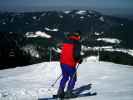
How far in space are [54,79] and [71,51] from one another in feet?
16.1

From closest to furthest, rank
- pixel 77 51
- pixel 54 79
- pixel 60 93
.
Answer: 1. pixel 77 51
2. pixel 60 93
3. pixel 54 79

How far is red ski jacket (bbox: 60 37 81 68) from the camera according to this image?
9094mm

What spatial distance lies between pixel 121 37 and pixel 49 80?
174 metres

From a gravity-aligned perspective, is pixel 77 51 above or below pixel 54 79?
above

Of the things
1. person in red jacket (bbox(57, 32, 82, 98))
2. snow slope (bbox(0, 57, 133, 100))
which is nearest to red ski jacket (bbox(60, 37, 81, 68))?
person in red jacket (bbox(57, 32, 82, 98))

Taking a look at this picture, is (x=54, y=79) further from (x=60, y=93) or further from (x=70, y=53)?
(x=70, y=53)

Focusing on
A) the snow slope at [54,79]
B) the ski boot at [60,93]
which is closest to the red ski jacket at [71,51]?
the ski boot at [60,93]

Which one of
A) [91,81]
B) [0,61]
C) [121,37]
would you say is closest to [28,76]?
[91,81]

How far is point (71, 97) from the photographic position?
987 cm

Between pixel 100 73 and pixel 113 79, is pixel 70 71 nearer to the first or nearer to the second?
pixel 113 79

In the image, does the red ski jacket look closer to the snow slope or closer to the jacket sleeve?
the jacket sleeve

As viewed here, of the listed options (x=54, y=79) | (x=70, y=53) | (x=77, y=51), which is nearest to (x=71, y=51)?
(x=70, y=53)

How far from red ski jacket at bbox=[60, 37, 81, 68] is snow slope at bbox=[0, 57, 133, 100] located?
5.05 ft

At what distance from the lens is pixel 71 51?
29.9 ft
